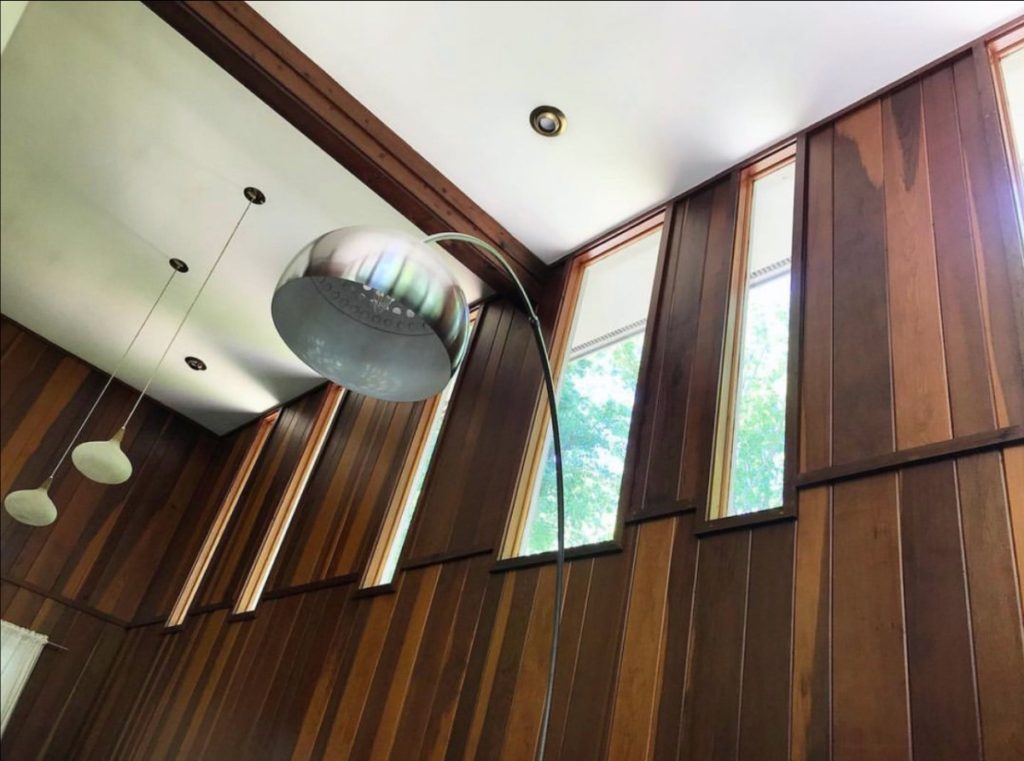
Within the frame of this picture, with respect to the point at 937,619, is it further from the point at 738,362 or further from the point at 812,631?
the point at 738,362

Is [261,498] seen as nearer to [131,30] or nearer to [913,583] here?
[131,30]

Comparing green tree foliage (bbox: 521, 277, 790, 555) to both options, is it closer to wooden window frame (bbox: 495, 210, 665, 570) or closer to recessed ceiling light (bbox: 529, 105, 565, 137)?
wooden window frame (bbox: 495, 210, 665, 570)

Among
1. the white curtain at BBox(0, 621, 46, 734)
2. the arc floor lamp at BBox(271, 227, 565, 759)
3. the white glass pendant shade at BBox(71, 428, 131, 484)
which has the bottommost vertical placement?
the white curtain at BBox(0, 621, 46, 734)

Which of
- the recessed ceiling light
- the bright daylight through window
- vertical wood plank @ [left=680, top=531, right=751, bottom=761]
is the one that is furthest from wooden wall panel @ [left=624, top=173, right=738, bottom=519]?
the bright daylight through window

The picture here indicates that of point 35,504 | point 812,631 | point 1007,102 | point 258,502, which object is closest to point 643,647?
point 812,631

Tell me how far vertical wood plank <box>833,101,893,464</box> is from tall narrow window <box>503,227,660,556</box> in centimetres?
86

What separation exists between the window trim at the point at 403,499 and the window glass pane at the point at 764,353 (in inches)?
59.5

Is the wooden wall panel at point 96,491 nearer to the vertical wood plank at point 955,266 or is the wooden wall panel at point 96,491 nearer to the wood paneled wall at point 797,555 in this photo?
the wood paneled wall at point 797,555

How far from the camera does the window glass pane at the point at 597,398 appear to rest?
2895mm

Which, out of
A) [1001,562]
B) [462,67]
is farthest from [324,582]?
[1001,562]

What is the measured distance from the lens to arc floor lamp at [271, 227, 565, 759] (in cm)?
153

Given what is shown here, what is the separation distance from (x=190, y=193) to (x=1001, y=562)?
398 centimetres

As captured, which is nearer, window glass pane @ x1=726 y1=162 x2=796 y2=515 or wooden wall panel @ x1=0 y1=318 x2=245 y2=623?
window glass pane @ x1=726 y1=162 x2=796 y2=515

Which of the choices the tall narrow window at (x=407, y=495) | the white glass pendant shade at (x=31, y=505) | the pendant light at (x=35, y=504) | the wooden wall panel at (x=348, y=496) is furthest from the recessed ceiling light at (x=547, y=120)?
the white glass pendant shade at (x=31, y=505)
